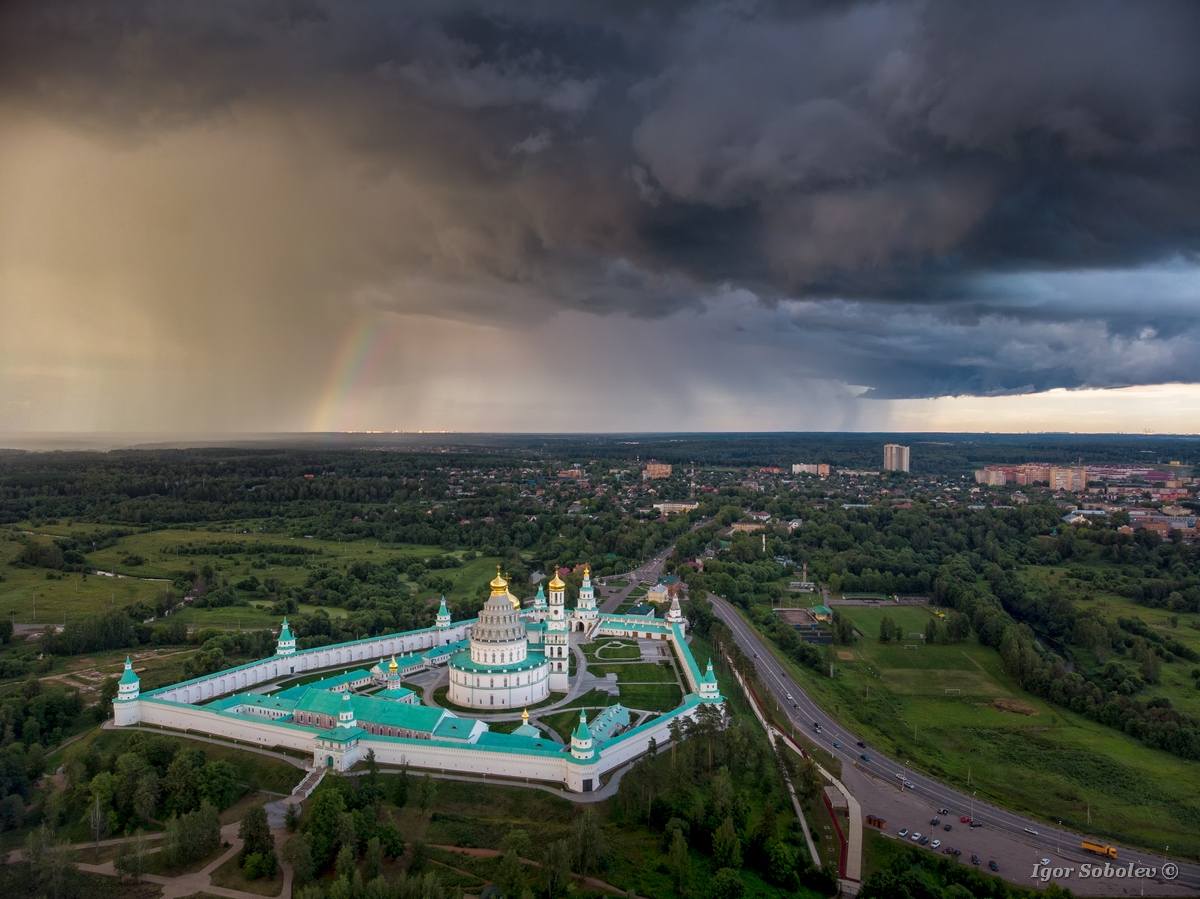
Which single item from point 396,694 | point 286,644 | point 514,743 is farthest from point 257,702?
point 514,743

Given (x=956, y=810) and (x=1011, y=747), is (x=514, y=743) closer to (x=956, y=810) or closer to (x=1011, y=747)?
(x=956, y=810)

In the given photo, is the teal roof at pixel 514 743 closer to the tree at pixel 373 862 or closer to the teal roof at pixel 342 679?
the tree at pixel 373 862

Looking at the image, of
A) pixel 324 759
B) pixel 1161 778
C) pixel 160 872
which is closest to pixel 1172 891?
pixel 1161 778

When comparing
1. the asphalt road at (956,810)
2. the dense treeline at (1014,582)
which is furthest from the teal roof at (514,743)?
the dense treeline at (1014,582)

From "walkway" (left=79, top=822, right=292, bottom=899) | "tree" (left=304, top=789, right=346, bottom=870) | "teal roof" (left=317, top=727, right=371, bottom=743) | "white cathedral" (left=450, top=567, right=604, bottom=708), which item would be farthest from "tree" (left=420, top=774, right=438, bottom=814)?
"white cathedral" (left=450, top=567, right=604, bottom=708)

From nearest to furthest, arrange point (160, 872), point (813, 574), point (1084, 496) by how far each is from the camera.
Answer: point (160, 872) → point (813, 574) → point (1084, 496)

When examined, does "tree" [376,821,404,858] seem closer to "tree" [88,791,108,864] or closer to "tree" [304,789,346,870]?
"tree" [304,789,346,870]

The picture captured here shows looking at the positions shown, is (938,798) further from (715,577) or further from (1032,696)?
(715,577)
